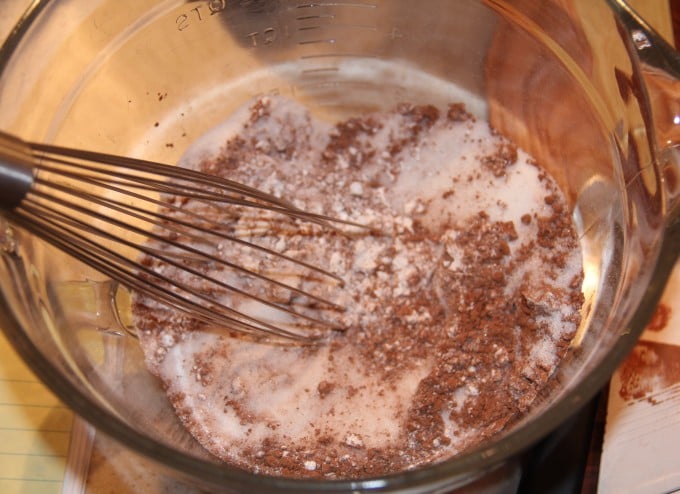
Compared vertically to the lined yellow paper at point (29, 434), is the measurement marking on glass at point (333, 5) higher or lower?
Result: higher

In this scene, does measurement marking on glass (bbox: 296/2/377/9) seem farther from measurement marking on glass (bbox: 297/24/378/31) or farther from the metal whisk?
the metal whisk

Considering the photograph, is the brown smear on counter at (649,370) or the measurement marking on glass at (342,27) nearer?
the brown smear on counter at (649,370)

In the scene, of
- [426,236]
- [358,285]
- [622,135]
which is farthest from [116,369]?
[622,135]

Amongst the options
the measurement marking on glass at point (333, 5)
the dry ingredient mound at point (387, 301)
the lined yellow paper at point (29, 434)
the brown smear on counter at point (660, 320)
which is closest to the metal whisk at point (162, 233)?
the dry ingredient mound at point (387, 301)

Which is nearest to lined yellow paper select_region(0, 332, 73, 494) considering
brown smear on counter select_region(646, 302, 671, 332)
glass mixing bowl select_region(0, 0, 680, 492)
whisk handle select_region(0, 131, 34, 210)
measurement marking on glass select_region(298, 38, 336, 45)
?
glass mixing bowl select_region(0, 0, 680, 492)

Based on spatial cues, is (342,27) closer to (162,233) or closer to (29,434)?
(162,233)

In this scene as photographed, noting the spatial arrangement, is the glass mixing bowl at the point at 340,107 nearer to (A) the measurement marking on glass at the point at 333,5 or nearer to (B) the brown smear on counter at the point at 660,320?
(A) the measurement marking on glass at the point at 333,5

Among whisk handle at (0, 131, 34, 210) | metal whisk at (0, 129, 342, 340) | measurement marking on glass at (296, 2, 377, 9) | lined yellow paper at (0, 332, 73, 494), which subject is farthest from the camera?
measurement marking on glass at (296, 2, 377, 9)
